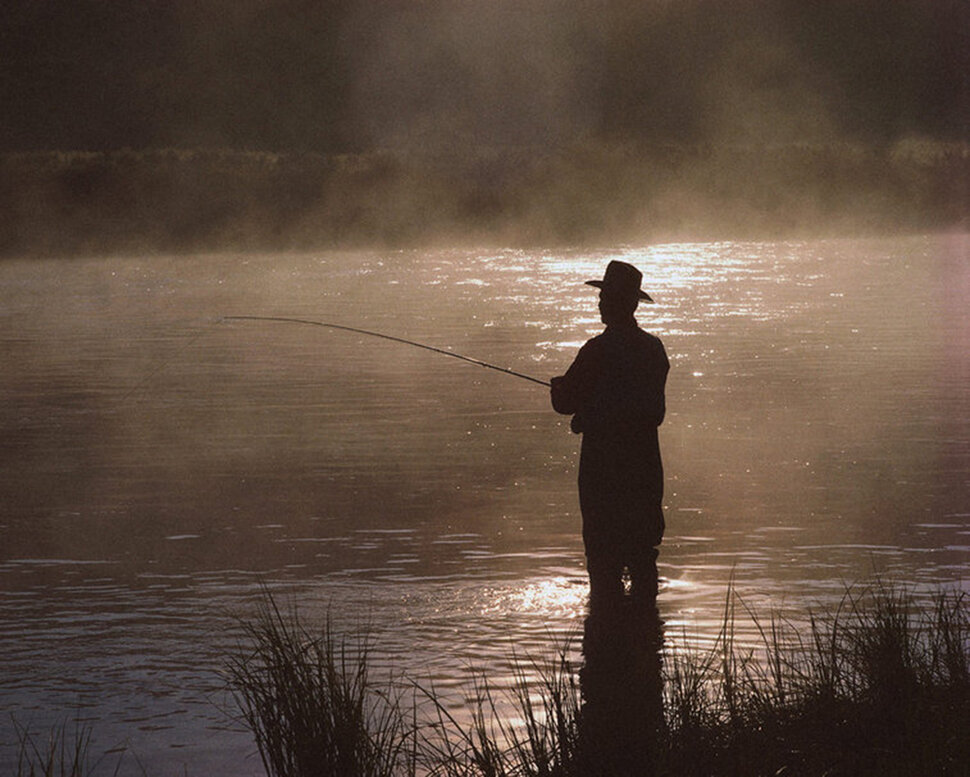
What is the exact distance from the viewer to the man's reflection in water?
5547 mm

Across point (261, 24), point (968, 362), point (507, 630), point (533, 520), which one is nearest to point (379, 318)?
point (968, 362)

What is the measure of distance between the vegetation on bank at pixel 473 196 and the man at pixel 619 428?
233ft

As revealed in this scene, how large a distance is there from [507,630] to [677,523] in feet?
11.2

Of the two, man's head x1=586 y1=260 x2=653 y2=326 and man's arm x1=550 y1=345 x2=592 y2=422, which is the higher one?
man's head x1=586 y1=260 x2=653 y2=326

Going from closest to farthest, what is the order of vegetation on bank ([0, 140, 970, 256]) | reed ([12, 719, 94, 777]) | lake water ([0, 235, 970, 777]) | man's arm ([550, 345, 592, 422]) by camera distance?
reed ([12, 719, 94, 777]) < man's arm ([550, 345, 592, 422]) < lake water ([0, 235, 970, 777]) < vegetation on bank ([0, 140, 970, 256])

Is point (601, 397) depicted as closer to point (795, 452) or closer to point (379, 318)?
point (795, 452)

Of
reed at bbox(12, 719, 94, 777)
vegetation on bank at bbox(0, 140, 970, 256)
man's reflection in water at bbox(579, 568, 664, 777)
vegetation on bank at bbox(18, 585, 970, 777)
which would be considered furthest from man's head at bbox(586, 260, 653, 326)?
vegetation on bank at bbox(0, 140, 970, 256)

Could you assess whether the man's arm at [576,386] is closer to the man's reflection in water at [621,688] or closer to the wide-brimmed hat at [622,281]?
the wide-brimmed hat at [622,281]

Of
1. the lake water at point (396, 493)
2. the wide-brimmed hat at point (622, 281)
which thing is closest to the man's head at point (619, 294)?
the wide-brimmed hat at point (622, 281)

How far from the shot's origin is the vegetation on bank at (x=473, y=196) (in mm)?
81812

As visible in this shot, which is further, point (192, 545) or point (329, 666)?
point (192, 545)

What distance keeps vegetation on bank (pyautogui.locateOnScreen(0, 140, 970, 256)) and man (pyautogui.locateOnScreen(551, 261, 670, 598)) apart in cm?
7095

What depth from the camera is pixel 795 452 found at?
15156 mm

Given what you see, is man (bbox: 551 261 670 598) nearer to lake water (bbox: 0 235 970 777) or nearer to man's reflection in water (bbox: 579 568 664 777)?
man's reflection in water (bbox: 579 568 664 777)
